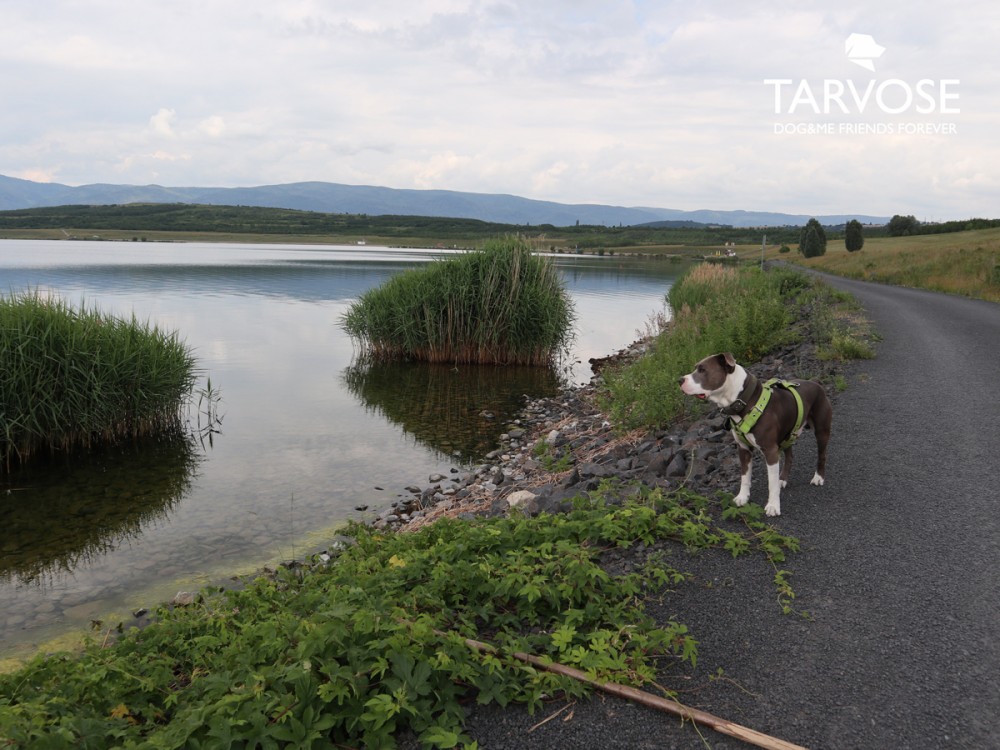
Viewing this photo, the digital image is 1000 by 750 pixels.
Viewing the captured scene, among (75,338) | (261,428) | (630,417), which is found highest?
(75,338)

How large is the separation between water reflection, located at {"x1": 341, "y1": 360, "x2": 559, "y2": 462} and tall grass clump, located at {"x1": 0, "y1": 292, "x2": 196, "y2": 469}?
226 inches

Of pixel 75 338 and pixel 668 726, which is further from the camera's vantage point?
pixel 75 338

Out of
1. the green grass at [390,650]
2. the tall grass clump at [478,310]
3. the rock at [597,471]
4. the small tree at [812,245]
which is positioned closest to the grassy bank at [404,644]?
the green grass at [390,650]

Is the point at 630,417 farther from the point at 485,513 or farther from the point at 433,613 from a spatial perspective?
the point at 433,613

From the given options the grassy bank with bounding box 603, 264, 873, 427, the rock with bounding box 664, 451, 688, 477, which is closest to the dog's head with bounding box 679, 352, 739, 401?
the rock with bounding box 664, 451, 688, 477

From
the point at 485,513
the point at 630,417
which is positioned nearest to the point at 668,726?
the point at 485,513

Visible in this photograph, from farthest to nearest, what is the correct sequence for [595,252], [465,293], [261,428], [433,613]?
[595,252] → [465,293] → [261,428] → [433,613]

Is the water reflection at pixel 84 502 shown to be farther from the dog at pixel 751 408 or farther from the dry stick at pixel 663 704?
the dog at pixel 751 408

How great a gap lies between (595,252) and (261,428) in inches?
4719

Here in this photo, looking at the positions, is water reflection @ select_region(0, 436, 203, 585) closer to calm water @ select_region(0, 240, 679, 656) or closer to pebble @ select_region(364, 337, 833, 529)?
calm water @ select_region(0, 240, 679, 656)

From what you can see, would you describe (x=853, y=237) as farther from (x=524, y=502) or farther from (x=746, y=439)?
(x=746, y=439)

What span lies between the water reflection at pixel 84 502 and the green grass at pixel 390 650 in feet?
16.9

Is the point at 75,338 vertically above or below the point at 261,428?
above

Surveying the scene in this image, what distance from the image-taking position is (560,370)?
24234 mm
